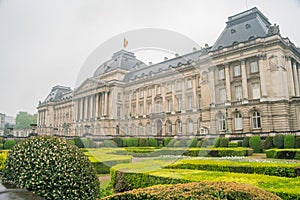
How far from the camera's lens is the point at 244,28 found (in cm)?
3903

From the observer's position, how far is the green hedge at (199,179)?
5.83 metres

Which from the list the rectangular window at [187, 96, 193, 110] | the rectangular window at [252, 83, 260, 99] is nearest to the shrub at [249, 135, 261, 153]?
the rectangular window at [252, 83, 260, 99]

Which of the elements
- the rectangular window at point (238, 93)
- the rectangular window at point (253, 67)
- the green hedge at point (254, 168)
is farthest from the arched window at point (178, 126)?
the green hedge at point (254, 168)

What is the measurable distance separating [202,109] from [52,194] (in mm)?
38125

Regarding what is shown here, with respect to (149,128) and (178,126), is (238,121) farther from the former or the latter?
(149,128)

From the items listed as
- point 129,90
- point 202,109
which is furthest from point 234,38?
point 129,90

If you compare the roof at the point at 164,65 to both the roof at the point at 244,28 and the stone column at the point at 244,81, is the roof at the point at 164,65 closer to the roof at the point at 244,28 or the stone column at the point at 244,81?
the roof at the point at 244,28

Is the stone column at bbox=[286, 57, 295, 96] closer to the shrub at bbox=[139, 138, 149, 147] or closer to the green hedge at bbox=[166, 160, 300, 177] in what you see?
the shrub at bbox=[139, 138, 149, 147]

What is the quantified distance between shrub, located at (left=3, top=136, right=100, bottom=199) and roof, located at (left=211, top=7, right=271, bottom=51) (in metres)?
36.4

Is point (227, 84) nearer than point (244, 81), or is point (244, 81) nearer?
point (244, 81)

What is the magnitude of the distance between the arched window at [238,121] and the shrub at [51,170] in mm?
33959

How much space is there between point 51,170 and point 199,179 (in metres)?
3.89

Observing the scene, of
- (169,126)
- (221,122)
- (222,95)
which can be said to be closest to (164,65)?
(169,126)

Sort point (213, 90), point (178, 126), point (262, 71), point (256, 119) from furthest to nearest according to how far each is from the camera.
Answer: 1. point (178, 126)
2. point (213, 90)
3. point (262, 71)
4. point (256, 119)
